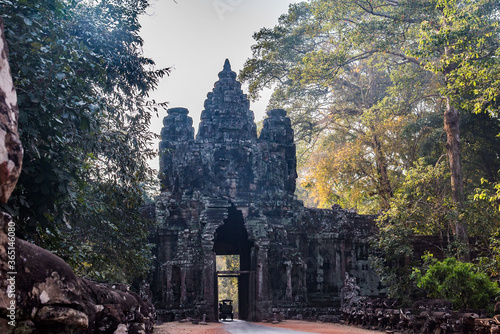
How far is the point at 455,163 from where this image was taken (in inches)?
633

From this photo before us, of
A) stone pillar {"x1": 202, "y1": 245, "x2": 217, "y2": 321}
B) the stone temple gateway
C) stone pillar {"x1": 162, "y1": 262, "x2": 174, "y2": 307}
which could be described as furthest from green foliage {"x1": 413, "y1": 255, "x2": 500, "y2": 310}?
stone pillar {"x1": 162, "y1": 262, "x2": 174, "y2": 307}

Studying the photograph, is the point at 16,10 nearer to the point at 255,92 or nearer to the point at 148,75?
the point at 148,75

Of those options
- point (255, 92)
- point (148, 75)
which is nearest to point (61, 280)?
point (148, 75)

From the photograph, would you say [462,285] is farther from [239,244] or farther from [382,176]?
[382,176]

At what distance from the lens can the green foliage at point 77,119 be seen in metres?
4.75

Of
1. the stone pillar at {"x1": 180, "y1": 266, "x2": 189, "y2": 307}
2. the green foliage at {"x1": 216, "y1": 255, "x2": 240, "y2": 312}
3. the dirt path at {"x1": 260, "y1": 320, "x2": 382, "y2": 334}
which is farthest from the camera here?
the green foliage at {"x1": 216, "y1": 255, "x2": 240, "y2": 312}

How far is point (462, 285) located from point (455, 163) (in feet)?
21.7

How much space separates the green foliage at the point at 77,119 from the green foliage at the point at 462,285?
637cm

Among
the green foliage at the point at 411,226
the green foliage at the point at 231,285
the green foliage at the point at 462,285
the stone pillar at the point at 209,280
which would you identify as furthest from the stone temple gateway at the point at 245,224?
the green foliage at the point at 231,285

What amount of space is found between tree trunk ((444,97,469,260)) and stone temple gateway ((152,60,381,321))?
3.21 metres

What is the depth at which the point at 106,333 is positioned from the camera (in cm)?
451

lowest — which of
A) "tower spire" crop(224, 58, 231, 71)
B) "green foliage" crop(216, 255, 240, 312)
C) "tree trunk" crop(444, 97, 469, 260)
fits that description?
"green foliage" crop(216, 255, 240, 312)

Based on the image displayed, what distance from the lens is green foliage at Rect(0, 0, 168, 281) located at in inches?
187

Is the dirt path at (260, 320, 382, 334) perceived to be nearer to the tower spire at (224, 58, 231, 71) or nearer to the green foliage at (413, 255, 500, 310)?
the green foliage at (413, 255, 500, 310)
